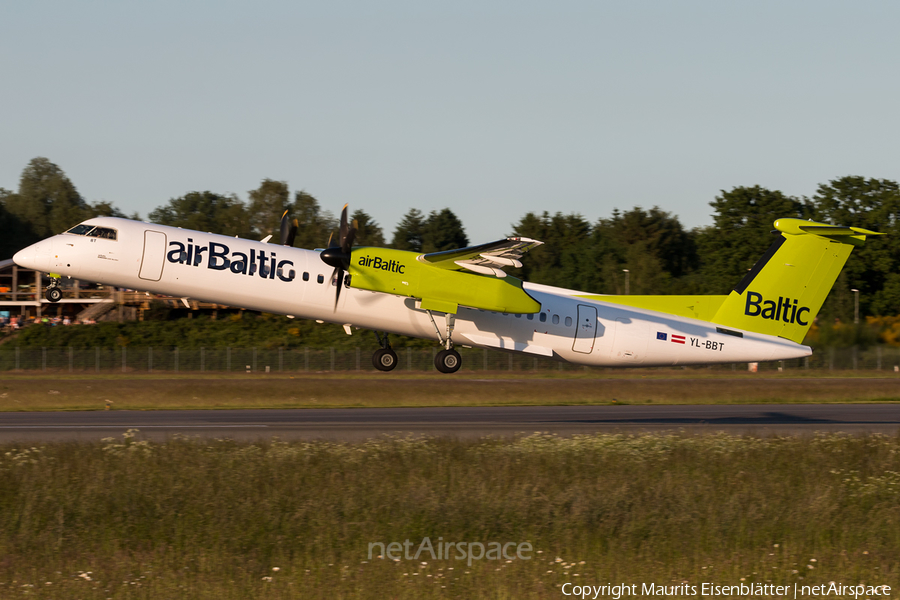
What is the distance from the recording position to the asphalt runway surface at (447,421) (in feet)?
89.2

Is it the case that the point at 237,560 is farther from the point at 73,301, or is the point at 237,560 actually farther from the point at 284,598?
the point at 73,301

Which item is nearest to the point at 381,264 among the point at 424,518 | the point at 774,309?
the point at 424,518

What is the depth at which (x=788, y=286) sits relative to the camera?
26.8 meters

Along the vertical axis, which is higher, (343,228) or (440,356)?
(343,228)

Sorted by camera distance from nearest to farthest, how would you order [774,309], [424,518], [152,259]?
[424,518] → [152,259] → [774,309]

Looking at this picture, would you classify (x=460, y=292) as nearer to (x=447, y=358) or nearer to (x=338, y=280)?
(x=447, y=358)

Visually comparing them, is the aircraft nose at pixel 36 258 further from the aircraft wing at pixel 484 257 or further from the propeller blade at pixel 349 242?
the aircraft wing at pixel 484 257

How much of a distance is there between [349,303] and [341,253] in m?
1.62

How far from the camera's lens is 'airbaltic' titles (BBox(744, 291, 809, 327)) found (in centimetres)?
2689

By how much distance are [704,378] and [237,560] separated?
4350cm

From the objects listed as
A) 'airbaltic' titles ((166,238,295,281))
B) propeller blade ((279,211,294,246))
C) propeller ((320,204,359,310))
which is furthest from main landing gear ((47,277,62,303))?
propeller ((320,204,359,310))

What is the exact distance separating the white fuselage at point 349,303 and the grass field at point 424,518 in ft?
12.3

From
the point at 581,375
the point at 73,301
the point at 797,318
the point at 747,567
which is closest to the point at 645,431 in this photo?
the point at 797,318

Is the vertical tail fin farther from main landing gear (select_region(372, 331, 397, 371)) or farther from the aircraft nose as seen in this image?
the aircraft nose
